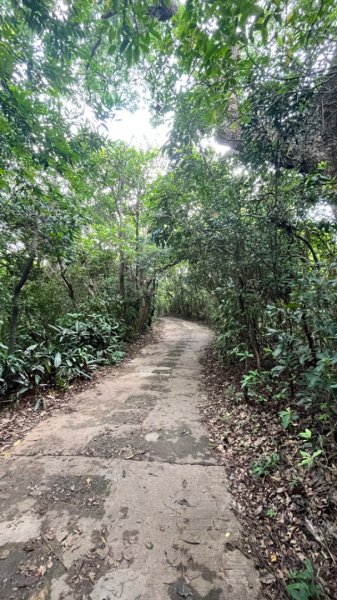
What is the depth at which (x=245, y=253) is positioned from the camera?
141 inches

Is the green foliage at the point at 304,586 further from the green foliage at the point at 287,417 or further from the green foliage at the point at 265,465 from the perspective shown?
the green foliage at the point at 287,417

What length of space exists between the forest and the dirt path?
40cm

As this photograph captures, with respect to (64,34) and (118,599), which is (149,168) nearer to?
(64,34)

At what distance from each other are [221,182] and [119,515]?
4.25 m

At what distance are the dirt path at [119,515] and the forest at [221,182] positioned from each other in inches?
15.9

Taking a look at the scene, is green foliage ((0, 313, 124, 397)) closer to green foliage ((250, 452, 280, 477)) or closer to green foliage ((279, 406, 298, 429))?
green foliage ((250, 452, 280, 477))

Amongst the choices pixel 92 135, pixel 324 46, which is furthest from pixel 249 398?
pixel 92 135

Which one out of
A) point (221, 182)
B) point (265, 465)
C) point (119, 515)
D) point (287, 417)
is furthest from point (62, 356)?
point (221, 182)

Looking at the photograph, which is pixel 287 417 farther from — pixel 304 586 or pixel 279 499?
pixel 304 586

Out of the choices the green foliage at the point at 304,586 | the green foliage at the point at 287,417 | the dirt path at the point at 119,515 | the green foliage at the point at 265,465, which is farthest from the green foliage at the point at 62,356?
the green foliage at the point at 304,586

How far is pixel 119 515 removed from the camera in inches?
70.2

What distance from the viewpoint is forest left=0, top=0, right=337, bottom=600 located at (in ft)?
5.65

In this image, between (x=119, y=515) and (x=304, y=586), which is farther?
(x=119, y=515)

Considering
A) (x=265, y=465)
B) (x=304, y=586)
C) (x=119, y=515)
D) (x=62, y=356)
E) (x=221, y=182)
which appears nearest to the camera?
(x=304, y=586)
